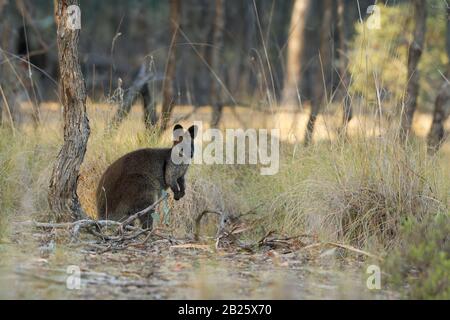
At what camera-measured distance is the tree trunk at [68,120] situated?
6.12 m

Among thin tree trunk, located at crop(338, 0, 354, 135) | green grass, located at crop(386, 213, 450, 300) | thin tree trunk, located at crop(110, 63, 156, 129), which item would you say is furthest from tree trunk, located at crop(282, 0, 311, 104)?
green grass, located at crop(386, 213, 450, 300)

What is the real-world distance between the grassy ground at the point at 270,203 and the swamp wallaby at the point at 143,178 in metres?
0.46

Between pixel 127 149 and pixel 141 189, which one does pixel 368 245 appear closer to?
pixel 141 189

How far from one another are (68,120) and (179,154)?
4.64 ft

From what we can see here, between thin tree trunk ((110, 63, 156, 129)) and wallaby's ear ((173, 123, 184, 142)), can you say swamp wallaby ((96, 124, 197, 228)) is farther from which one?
thin tree trunk ((110, 63, 156, 129))

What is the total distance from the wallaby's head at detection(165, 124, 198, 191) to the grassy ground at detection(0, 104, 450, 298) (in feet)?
1.77

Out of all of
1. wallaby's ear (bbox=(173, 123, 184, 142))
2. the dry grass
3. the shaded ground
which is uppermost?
wallaby's ear (bbox=(173, 123, 184, 142))

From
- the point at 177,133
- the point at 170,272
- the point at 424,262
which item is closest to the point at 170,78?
the point at 177,133

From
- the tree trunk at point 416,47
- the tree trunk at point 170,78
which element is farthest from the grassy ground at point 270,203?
the tree trunk at point 416,47

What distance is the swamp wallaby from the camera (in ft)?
22.6

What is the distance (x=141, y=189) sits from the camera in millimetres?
7000

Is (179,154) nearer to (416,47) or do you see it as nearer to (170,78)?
(170,78)

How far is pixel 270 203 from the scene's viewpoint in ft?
25.2
